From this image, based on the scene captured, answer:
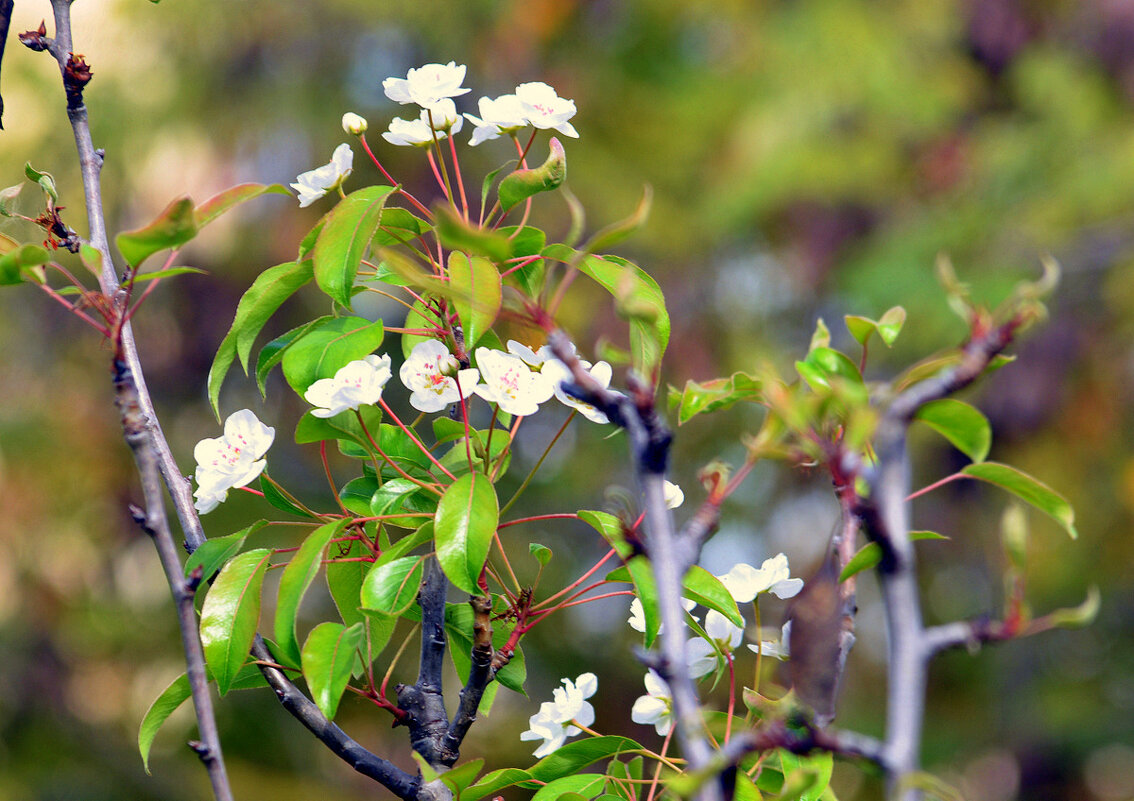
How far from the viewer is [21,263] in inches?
21.3

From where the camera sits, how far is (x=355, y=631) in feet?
2.05

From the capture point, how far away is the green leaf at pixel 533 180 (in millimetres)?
663

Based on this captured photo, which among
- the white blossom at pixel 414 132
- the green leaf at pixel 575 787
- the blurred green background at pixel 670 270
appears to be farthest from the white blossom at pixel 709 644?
the blurred green background at pixel 670 270

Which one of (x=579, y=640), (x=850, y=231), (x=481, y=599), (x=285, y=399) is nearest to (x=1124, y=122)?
(x=850, y=231)

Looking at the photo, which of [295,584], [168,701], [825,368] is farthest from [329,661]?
[825,368]

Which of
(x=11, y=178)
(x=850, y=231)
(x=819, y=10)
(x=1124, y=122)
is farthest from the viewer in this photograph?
(x=850, y=231)

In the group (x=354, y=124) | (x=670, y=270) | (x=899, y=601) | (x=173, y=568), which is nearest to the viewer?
(x=899, y=601)

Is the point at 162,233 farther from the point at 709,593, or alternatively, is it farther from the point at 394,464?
the point at 709,593

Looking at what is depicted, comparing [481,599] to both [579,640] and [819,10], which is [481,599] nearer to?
[579,640]

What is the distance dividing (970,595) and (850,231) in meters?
2.61

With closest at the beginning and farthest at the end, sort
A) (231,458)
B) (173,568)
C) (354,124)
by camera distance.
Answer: (173,568) → (231,458) → (354,124)

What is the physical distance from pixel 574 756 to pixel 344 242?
16.6 inches

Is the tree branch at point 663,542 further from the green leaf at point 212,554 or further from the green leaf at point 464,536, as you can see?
the green leaf at point 212,554

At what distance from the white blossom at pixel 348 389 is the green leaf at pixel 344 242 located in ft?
0.17
